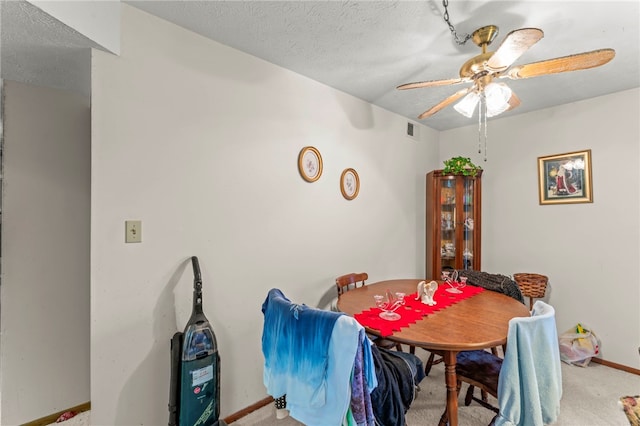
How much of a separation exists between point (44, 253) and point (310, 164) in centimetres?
191

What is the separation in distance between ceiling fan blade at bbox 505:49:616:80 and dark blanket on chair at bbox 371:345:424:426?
1631mm

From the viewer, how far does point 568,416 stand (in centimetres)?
199

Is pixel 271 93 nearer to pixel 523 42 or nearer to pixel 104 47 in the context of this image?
pixel 104 47

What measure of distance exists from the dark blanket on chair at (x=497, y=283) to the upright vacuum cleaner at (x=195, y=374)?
6.81 ft

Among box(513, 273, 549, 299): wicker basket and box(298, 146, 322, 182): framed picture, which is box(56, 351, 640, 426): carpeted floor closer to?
box(513, 273, 549, 299): wicker basket

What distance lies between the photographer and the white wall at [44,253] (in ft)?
6.13

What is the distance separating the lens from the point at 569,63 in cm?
146

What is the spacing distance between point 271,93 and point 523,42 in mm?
1538

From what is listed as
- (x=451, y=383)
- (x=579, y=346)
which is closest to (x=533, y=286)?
(x=579, y=346)

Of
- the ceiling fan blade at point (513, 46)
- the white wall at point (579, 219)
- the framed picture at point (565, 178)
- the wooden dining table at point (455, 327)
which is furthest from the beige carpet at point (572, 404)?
the ceiling fan blade at point (513, 46)

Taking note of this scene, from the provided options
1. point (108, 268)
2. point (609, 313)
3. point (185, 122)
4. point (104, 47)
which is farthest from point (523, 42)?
Answer: point (609, 313)

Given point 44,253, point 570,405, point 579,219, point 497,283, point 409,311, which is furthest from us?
point 579,219

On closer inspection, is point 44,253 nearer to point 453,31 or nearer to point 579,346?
point 453,31

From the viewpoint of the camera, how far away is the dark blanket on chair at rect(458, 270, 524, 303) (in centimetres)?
235
